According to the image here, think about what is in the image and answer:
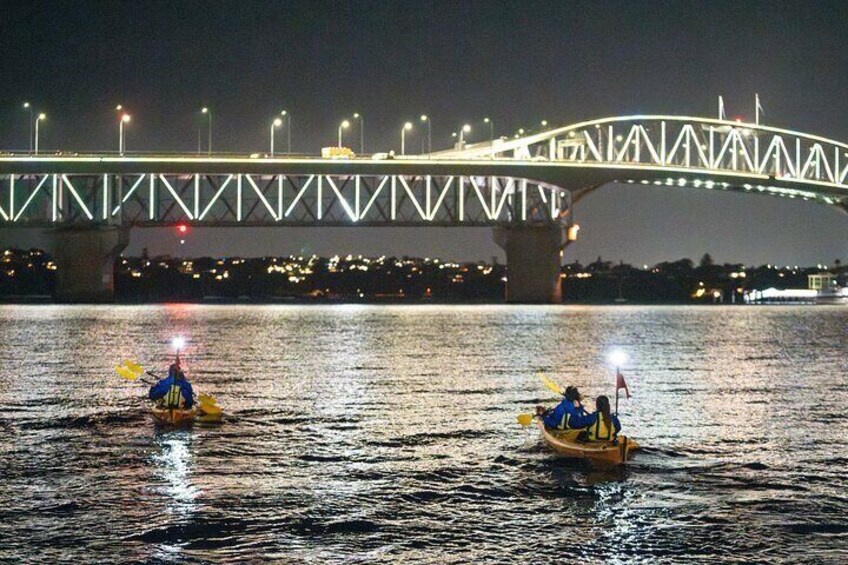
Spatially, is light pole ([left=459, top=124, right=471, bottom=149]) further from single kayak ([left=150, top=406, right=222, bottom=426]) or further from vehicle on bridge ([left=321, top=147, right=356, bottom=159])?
single kayak ([left=150, top=406, right=222, bottom=426])

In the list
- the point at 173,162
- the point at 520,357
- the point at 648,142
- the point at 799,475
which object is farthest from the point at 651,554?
the point at 648,142

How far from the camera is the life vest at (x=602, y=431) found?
938 inches

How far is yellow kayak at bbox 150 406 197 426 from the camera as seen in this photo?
96.1 feet

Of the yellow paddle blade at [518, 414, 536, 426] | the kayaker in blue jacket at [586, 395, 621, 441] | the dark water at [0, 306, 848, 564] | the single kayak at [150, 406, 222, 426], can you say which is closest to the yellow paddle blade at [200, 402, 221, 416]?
the single kayak at [150, 406, 222, 426]

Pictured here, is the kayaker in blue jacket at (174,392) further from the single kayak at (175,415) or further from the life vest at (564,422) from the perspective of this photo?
the life vest at (564,422)

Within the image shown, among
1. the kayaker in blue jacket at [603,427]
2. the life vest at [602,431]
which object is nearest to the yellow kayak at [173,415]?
the kayaker in blue jacket at [603,427]

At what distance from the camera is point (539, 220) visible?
450ft

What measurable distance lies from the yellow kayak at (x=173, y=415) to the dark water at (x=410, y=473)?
397mm

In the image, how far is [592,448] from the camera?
78.2ft

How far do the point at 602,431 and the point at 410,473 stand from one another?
380 centimetres

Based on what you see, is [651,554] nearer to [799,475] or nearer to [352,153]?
[799,475]

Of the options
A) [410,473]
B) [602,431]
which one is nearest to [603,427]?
[602,431]

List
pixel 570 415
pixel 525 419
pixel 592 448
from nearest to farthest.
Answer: pixel 592 448 < pixel 570 415 < pixel 525 419

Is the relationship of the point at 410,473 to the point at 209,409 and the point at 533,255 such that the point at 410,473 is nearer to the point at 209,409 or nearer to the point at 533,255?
the point at 209,409
